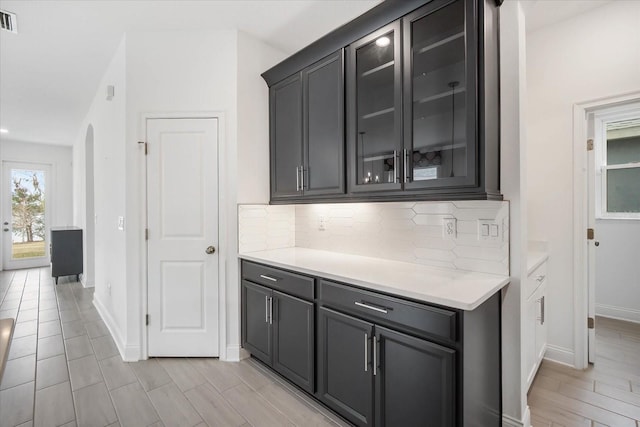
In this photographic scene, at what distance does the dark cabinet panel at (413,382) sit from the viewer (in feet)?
4.44

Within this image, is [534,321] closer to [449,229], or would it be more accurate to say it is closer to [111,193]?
[449,229]

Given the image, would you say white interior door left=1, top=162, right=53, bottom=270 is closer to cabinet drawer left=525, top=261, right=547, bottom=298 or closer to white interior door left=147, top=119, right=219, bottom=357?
white interior door left=147, top=119, right=219, bottom=357

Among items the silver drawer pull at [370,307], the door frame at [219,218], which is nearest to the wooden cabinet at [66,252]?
the door frame at [219,218]

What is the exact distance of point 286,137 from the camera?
262cm

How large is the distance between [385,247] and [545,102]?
186 centimetres

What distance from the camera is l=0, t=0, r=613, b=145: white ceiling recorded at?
227 centimetres

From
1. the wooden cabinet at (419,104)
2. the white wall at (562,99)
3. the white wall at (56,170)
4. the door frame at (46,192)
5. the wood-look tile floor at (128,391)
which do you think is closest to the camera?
the wooden cabinet at (419,104)

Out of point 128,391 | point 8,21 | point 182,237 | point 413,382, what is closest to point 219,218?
point 182,237

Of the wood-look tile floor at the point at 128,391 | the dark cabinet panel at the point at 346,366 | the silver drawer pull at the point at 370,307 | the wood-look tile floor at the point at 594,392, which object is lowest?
the wood-look tile floor at the point at 128,391

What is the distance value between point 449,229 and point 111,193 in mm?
3245

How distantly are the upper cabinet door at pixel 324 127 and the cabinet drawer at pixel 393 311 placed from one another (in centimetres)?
74

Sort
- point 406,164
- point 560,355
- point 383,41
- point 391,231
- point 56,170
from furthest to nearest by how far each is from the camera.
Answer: point 56,170, point 560,355, point 391,231, point 383,41, point 406,164

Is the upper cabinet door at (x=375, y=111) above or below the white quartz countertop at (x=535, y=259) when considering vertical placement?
above

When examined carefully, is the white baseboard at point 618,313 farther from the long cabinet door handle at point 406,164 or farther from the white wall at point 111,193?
the white wall at point 111,193
